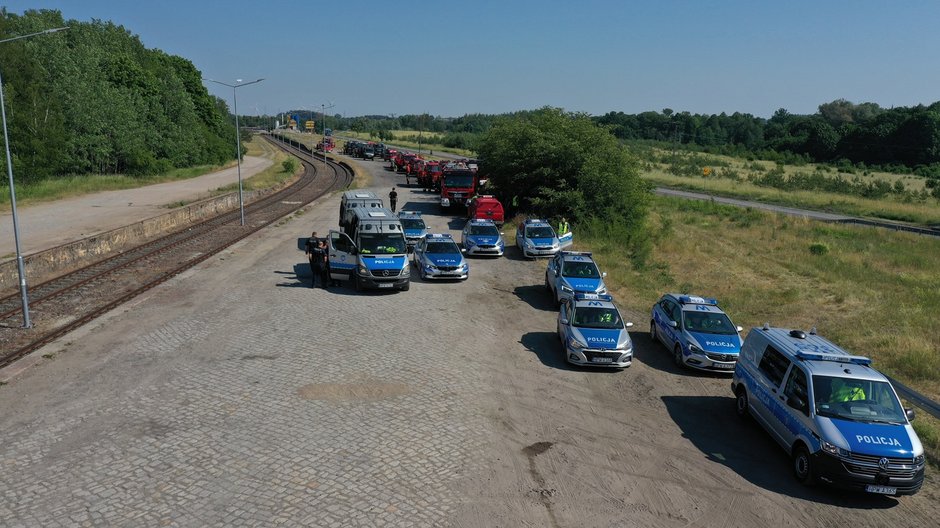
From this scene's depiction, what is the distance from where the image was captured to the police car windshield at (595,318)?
16.9 m

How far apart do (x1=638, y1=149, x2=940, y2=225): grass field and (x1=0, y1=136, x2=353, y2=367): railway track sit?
2587 cm

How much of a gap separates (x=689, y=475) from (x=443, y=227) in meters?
27.5

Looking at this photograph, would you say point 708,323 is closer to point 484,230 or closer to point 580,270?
point 580,270

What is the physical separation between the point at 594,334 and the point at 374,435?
681cm

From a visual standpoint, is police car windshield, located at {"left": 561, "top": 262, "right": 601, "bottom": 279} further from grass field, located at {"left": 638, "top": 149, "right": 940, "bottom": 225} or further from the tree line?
the tree line

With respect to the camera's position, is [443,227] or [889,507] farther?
[443,227]

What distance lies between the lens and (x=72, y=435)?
11.5 metres

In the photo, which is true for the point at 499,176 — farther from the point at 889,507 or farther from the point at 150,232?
the point at 889,507

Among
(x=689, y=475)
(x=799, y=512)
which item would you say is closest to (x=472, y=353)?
(x=689, y=475)

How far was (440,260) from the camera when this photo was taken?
24734 mm

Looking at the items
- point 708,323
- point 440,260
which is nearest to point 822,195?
point 440,260

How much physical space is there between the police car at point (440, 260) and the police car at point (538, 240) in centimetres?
453

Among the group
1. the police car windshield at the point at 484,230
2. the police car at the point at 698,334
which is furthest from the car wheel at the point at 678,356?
the police car windshield at the point at 484,230

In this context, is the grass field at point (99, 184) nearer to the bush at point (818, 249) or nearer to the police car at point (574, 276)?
the police car at point (574, 276)
